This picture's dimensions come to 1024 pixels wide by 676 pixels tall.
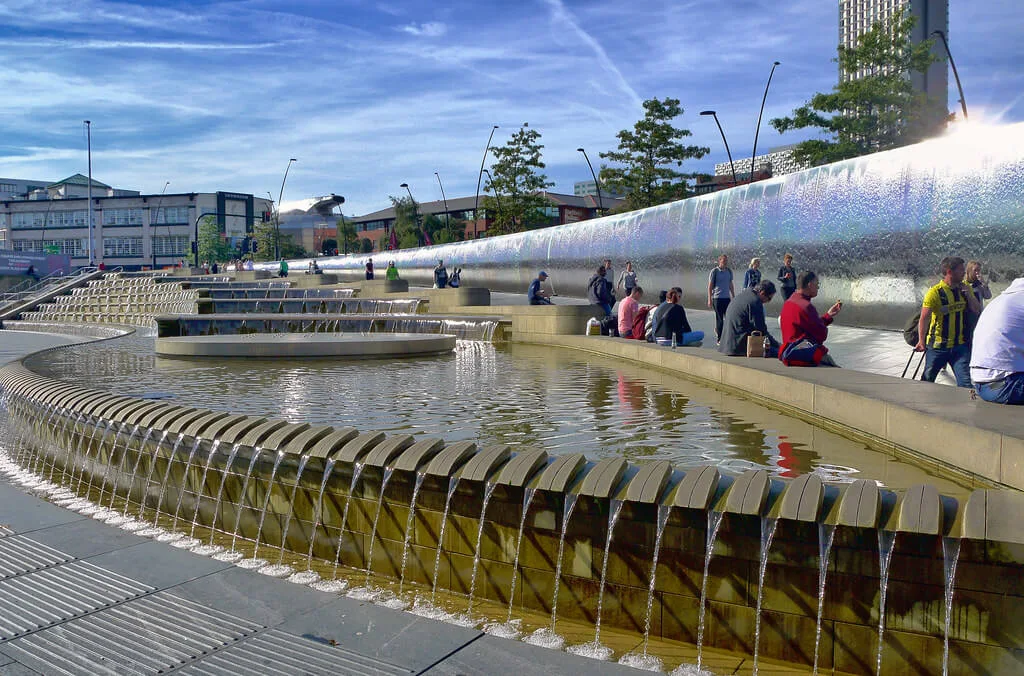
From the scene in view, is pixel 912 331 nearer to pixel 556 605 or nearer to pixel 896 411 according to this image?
pixel 896 411

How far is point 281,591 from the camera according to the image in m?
4.25

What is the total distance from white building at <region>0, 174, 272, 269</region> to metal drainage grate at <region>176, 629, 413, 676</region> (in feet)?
400

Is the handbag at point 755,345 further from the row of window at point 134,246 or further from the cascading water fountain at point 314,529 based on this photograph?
the row of window at point 134,246

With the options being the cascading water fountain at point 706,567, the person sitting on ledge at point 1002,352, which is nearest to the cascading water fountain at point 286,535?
the cascading water fountain at point 706,567

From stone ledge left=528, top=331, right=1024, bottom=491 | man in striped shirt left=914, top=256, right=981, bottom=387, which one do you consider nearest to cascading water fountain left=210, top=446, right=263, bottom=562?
stone ledge left=528, top=331, right=1024, bottom=491

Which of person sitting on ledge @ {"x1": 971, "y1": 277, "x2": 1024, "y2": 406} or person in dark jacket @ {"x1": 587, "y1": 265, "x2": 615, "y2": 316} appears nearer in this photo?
person sitting on ledge @ {"x1": 971, "y1": 277, "x2": 1024, "y2": 406}

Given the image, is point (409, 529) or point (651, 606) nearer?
point (651, 606)

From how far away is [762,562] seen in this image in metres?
3.70

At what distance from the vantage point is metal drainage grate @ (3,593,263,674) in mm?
3453

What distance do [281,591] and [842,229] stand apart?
48.4ft

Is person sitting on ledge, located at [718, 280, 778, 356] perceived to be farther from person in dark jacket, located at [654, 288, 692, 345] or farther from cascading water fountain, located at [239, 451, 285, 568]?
cascading water fountain, located at [239, 451, 285, 568]

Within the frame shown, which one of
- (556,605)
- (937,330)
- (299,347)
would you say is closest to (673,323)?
(937,330)

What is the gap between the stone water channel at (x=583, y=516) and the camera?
347 cm

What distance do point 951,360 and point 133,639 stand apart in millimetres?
7473
